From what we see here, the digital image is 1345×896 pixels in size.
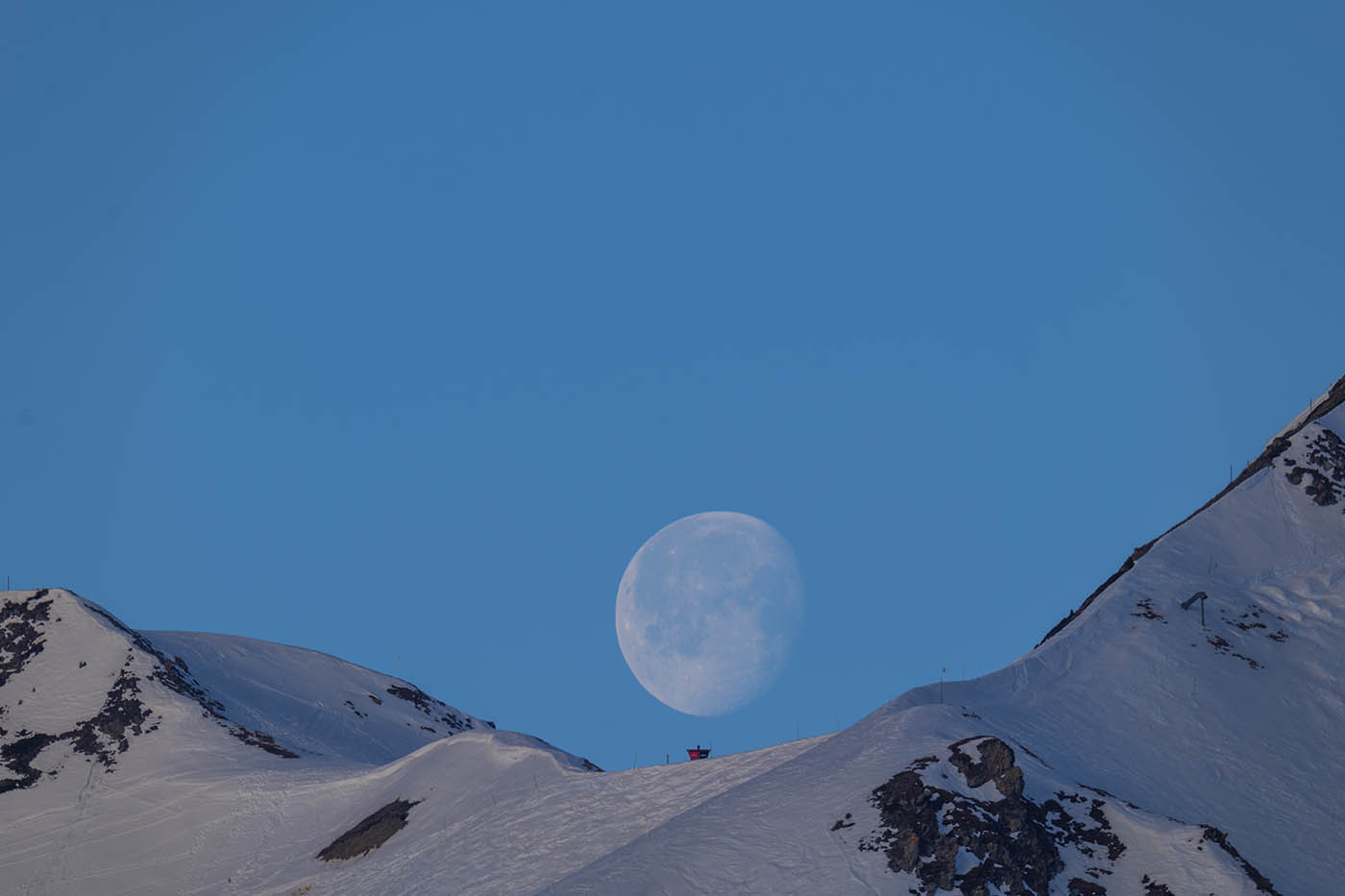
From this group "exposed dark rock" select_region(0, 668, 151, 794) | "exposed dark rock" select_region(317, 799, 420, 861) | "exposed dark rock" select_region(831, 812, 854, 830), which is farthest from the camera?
"exposed dark rock" select_region(0, 668, 151, 794)

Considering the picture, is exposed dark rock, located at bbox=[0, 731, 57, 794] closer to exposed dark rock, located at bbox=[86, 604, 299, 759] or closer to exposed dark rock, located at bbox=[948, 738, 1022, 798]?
exposed dark rock, located at bbox=[86, 604, 299, 759]

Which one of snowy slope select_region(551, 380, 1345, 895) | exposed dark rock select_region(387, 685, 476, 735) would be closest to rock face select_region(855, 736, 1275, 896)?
snowy slope select_region(551, 380, 1345, 895)

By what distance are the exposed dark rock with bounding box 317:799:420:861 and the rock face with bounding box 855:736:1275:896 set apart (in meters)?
21.4

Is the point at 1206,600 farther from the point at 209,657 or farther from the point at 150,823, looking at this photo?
the point at 209,657

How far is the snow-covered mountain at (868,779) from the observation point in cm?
3231

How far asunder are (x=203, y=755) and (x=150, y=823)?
6.03 metres

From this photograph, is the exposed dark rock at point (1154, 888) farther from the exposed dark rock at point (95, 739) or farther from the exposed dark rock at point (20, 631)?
the exposed dark rock at point (20, 631)

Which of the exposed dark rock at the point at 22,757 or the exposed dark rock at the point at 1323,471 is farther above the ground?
the exposed dark rock at the point at 22,757

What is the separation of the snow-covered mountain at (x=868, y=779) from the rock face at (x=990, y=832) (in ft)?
0.24

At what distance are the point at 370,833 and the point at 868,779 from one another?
22.0 meters

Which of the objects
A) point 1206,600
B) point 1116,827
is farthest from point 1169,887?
point 1206,600

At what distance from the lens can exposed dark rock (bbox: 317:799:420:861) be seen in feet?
155

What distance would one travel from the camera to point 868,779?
1375 inches

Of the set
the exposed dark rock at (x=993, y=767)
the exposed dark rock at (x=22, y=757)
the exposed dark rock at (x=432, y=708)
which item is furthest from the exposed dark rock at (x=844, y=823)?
the exposed dark rock at (x=432, y=708)
